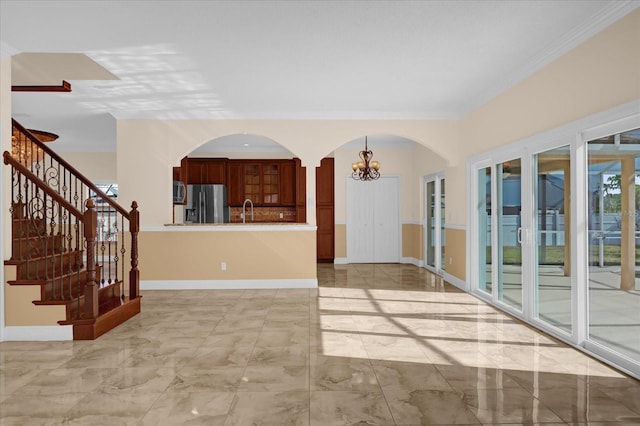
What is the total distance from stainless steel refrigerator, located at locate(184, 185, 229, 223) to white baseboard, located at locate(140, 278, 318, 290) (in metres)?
3.12

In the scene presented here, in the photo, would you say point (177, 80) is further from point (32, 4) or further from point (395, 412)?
point (395, 412)

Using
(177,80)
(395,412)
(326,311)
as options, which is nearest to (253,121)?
(177,80)

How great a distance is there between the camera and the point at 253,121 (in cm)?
689

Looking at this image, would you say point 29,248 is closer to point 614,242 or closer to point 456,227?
point 614,242

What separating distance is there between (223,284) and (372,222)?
4395 mm

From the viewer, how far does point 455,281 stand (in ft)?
23.5

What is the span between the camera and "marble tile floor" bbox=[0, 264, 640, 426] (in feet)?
8.66

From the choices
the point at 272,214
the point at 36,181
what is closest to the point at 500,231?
the point at 36,181

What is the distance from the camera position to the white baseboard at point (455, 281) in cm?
669

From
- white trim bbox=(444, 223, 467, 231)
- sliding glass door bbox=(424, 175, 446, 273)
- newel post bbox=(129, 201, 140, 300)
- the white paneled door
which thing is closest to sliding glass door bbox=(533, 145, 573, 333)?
white trim bbox=(444, 223, 467, 231)

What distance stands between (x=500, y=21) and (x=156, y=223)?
5457mm

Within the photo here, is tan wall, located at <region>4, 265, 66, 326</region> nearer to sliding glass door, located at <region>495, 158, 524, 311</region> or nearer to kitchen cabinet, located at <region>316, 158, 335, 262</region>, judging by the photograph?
sliding glass door, located at <region>495, 158, 524, 311</region>

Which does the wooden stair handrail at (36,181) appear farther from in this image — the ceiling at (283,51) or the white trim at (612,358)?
the white trim at (612,358)

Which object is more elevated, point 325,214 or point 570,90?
point 570,90
